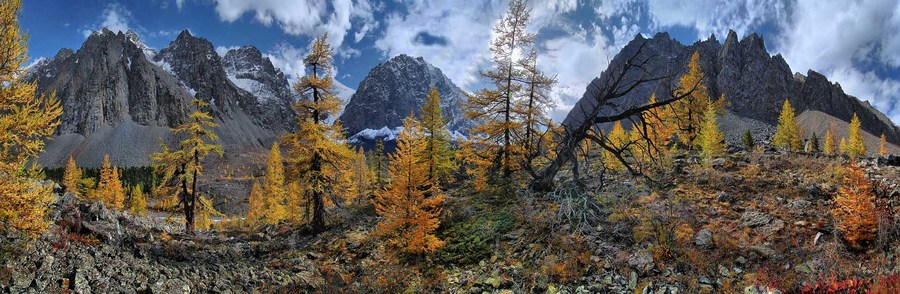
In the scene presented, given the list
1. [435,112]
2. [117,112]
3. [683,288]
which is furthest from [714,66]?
[117,112]

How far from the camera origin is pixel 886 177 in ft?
48.7

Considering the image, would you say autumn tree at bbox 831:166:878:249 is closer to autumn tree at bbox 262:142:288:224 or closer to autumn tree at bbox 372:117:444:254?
autumn tree at bbox 372:117:444:254

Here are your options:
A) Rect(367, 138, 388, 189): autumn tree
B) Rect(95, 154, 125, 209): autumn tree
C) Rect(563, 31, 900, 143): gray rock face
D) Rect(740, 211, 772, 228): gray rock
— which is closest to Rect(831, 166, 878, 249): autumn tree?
Rect(740, 211, 772, 228): gray rock

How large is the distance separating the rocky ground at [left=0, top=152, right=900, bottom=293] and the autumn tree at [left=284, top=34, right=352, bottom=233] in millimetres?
→ 3331

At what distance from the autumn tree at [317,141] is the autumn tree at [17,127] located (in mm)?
10232

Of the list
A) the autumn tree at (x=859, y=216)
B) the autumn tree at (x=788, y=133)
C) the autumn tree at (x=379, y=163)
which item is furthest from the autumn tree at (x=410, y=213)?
the autumn tree at (x=788, y=133)

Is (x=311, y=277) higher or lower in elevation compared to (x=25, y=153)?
lower

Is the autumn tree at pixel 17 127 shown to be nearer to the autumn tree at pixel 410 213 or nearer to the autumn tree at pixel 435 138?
the autumn tree at pixel 410 213

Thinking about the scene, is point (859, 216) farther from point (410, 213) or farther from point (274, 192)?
point (274, 192)

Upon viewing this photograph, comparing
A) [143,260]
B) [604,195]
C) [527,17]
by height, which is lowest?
[143,260]

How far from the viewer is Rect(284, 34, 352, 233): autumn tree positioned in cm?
2119

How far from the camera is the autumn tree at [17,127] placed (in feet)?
35.0

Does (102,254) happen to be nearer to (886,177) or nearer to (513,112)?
(513,112)

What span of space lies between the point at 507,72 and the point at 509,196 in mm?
7603
